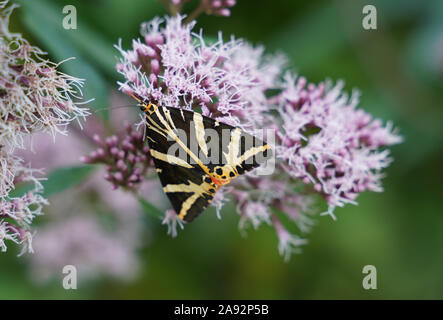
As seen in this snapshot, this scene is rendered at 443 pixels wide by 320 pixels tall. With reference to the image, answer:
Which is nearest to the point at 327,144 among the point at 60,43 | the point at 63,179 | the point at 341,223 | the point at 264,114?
the point at 264,114

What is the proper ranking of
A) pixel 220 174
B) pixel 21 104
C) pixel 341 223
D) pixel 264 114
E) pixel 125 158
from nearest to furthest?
1. pixel 21 104
2. pixel 220 174
3. pixel 125 158
4. pixel 264 114
5. pixel 341 223

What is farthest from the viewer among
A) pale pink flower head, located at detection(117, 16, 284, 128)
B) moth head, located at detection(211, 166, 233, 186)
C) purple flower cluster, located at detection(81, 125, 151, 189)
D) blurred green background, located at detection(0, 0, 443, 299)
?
blurred green background, located at detection(0, 0, 443, 299)

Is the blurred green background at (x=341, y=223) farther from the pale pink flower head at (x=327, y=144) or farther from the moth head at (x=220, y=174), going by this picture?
the moth head at (x=220, y=174)

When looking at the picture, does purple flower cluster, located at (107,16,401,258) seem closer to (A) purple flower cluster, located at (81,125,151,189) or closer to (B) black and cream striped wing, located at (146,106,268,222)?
(B) black and cream striped wing, located at (146,106,268,222)

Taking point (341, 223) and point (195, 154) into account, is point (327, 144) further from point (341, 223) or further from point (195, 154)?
point (341, 223)

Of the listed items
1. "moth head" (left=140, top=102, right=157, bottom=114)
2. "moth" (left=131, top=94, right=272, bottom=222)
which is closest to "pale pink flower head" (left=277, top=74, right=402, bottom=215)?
"moth" (left=131, top=94, right=272, bottom=222)

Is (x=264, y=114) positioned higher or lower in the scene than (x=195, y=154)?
higher

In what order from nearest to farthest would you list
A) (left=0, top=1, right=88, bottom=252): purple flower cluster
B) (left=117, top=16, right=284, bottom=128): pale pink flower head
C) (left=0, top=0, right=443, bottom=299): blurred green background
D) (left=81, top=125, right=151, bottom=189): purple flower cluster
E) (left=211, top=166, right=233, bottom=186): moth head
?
1. (left=0, top=1, right=88, bottom=252): purple flower cluster
2. (left=211, top=166, right=233, bottom=186): moth head
3. (left=117, top=16, right=284, bottom=128): pale pink flower head
4. (left=81, top=125, right=151, bottom=189): purple flower cluster
5. (left=0, top=0, right=443, bottom=299): blurred green background
